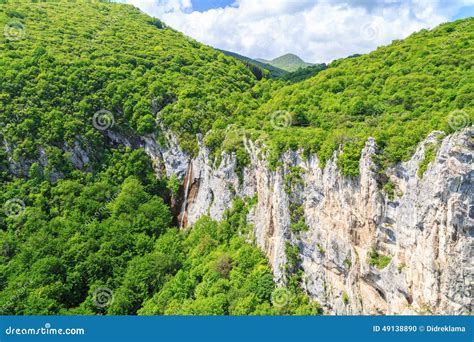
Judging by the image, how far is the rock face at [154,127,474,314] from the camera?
66.7 feet

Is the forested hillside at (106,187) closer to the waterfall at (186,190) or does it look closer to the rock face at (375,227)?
the waterfall at (186,190)

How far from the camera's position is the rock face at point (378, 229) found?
20.3 m

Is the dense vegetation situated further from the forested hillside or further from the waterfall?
the waterfall

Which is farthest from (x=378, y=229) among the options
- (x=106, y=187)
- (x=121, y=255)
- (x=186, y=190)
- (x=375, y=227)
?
(x=106, y=187)

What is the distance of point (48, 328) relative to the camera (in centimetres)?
2370

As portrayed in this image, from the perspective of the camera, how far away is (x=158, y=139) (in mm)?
58281

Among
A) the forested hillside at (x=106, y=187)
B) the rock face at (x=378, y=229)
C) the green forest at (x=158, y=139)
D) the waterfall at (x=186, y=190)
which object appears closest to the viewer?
the rock face at (x=378, y=229)

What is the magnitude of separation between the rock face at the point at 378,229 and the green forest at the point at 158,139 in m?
1.52

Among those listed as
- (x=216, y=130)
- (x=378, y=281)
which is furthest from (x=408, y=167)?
(x=216, y=130)

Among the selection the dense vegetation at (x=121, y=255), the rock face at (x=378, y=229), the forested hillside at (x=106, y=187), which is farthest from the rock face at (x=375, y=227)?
the forested hillside at (x=106, y=187)

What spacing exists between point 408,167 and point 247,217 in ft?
70.6

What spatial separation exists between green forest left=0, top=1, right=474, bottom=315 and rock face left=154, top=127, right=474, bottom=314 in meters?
1.52

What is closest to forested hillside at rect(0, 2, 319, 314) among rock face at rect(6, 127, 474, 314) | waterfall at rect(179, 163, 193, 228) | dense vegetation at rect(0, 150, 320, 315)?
dense vegetation at rect(0, 150, 320, 315)

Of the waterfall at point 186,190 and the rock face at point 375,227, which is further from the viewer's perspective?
the waterfall at point 186,190
